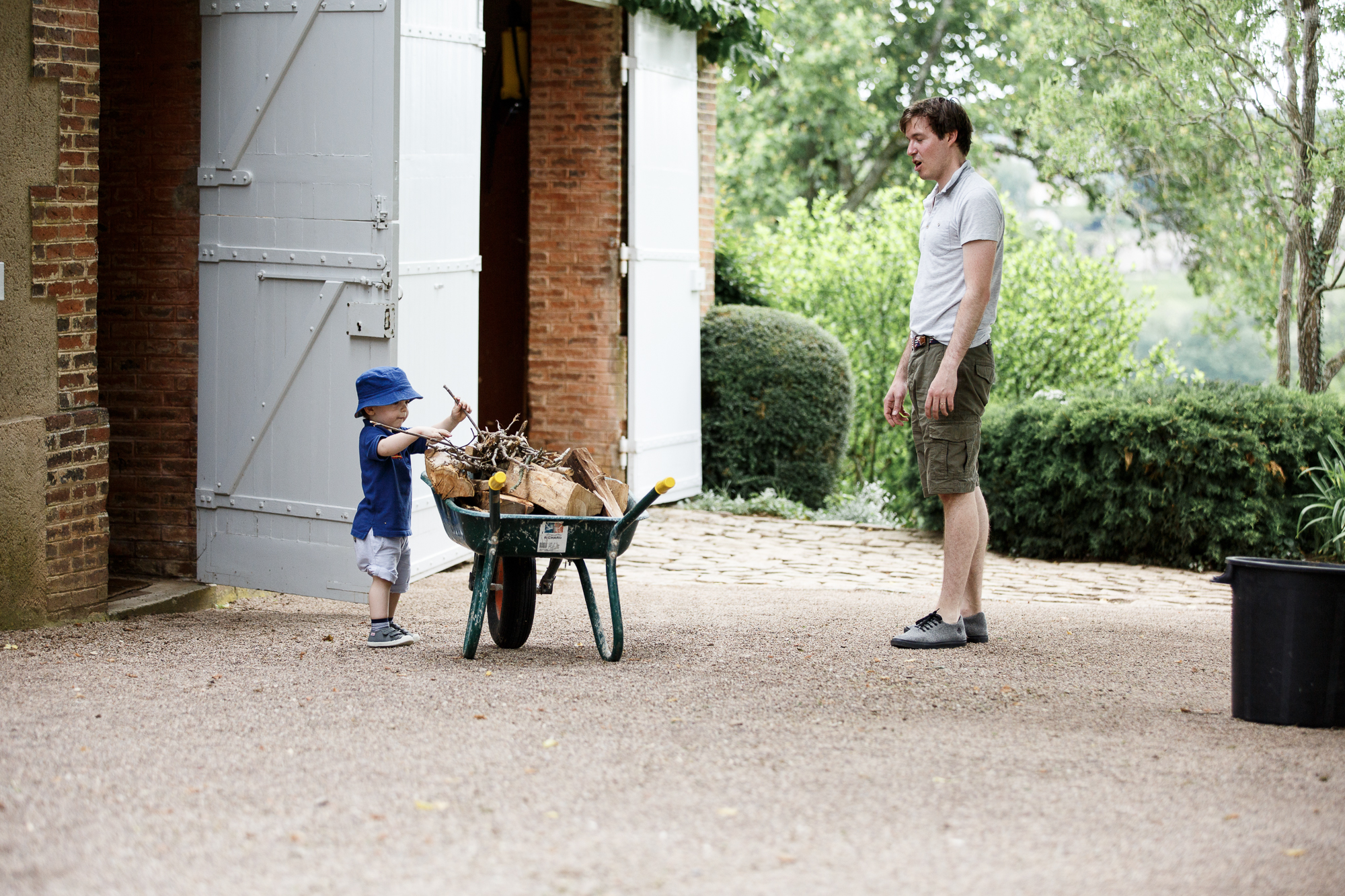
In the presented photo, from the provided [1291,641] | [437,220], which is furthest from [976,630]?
[437,220]

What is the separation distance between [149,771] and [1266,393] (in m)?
7.29

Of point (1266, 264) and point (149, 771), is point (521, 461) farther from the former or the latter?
point (1266, 264)

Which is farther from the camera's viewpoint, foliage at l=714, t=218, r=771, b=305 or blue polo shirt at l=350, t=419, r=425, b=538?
foliage at l=714, t=218, r=771, b=305

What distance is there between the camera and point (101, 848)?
3.30 meters

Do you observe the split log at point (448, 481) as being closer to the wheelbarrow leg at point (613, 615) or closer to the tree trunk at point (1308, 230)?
the wheelbarrow leg at point (613, 615)

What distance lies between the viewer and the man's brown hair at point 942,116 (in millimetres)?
5398

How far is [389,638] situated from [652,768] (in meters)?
2.05

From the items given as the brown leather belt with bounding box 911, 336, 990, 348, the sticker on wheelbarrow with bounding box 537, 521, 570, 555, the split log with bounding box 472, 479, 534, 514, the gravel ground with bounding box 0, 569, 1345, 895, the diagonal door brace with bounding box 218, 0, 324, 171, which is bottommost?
the gravel ground with bounding box 0, 569, 1345, 895

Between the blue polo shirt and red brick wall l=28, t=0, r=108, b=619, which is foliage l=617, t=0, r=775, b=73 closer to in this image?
red brick wall l=28, t=0, r=108, b=619

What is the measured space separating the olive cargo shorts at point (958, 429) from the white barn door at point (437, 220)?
263 cm

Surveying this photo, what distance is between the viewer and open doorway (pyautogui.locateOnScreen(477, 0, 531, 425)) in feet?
33.1

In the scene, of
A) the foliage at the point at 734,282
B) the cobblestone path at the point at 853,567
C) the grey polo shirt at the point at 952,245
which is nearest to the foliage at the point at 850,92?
the foliage at the point at 734,282

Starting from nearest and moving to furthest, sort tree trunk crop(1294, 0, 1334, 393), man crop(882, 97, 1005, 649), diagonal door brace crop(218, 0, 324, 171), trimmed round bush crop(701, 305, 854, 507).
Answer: man crop(882, 97, 1005, 649) < diagonal door brace crop(218, 0, 324, 171) < tree trunk crop(1294, 0, 1334, 393) < trimmed round bush crop(701, 305, 854, 507)

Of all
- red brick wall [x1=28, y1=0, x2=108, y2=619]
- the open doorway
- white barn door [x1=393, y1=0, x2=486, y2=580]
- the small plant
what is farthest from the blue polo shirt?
the small plant
